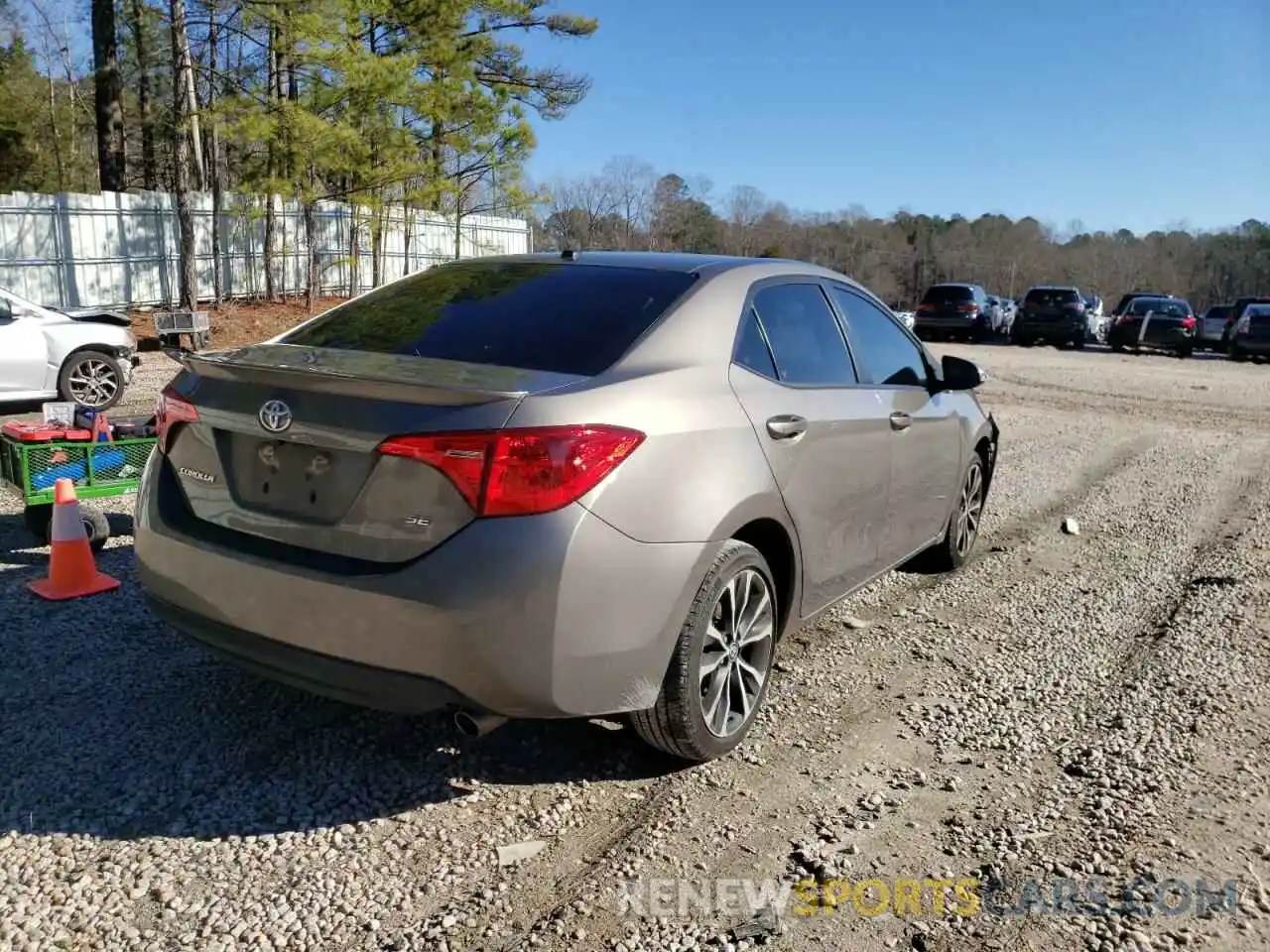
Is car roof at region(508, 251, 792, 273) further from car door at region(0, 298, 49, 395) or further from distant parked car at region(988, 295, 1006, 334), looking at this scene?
distant parked car at region(988, 295, 1006, 334)

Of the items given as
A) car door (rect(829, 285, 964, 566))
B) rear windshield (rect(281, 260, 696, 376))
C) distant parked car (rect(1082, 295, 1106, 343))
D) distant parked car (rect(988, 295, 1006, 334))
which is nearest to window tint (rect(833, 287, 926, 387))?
car door (rect(829, 285, 964, 566))

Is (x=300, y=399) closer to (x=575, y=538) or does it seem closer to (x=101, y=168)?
(x=575, y=538)

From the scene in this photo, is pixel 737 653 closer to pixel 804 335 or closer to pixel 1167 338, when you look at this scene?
pixel 804 335

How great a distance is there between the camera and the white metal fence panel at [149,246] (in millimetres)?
20109

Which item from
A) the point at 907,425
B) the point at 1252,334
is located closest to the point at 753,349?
the point at 907,425

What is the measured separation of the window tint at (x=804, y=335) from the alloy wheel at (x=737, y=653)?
844 millimetres

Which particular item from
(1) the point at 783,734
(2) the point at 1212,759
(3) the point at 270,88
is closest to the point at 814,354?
(1) the point at 783,734

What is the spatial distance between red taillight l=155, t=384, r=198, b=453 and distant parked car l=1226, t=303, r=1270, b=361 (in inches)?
1098

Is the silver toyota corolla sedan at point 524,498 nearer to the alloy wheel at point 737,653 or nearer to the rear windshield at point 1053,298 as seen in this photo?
the alloy wheel at point 737,653

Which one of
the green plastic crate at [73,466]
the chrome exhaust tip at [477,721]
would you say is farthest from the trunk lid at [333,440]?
the green plastic crate at [73,466]

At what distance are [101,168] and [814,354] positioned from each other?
25011mm

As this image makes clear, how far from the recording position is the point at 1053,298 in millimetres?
27984

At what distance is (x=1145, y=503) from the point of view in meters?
7.83

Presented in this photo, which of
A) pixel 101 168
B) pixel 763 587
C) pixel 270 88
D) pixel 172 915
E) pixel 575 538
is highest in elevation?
pixel 270 88
